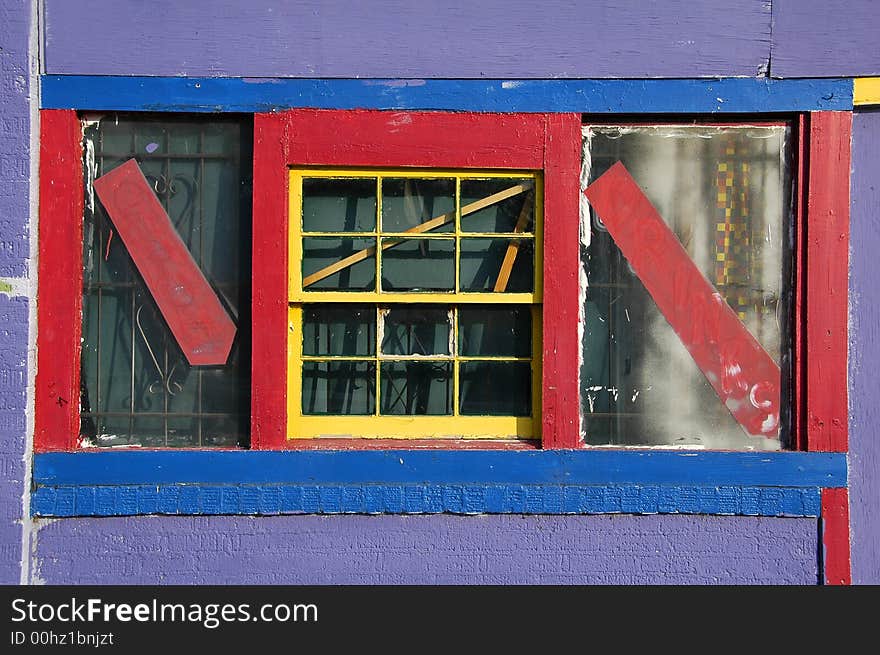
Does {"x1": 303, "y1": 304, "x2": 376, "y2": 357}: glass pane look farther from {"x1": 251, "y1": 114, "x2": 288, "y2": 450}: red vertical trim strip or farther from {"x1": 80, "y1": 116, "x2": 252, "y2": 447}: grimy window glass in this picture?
{"x1": 80, "y1": 116, "x2": 252, "y2": 447}: grimy window glass

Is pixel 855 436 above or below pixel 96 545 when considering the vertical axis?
above

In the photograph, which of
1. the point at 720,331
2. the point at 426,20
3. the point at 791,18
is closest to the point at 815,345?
the point at 720,331

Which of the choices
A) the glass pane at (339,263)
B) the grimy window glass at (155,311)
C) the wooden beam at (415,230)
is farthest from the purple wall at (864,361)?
the grimy window glass at (155,311)

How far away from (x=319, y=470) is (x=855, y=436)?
2.82m

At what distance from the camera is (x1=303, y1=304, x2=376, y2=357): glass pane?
447 centimetres

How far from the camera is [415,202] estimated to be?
14.6 feet

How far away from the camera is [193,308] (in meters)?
4.39

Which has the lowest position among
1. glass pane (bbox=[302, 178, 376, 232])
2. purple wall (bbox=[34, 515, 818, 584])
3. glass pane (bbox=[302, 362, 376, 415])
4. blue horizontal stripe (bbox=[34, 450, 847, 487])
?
purple wall (bbox=[34, 515, 818, 584])

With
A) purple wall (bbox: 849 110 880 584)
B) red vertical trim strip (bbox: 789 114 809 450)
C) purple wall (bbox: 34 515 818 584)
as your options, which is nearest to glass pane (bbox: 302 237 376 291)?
purple wall (bbox: 34 515 818 584)

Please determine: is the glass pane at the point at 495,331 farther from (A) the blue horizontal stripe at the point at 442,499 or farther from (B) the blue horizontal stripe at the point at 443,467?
(A) the blue horizontal stripe at the point at 442,499

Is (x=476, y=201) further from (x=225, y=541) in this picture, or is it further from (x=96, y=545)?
(x=96, y=545)

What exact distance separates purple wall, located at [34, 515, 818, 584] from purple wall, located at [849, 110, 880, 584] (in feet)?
0.96

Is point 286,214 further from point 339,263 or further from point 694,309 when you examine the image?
point 694,309

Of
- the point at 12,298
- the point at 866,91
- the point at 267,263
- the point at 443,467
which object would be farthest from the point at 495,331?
the point at 12,298
